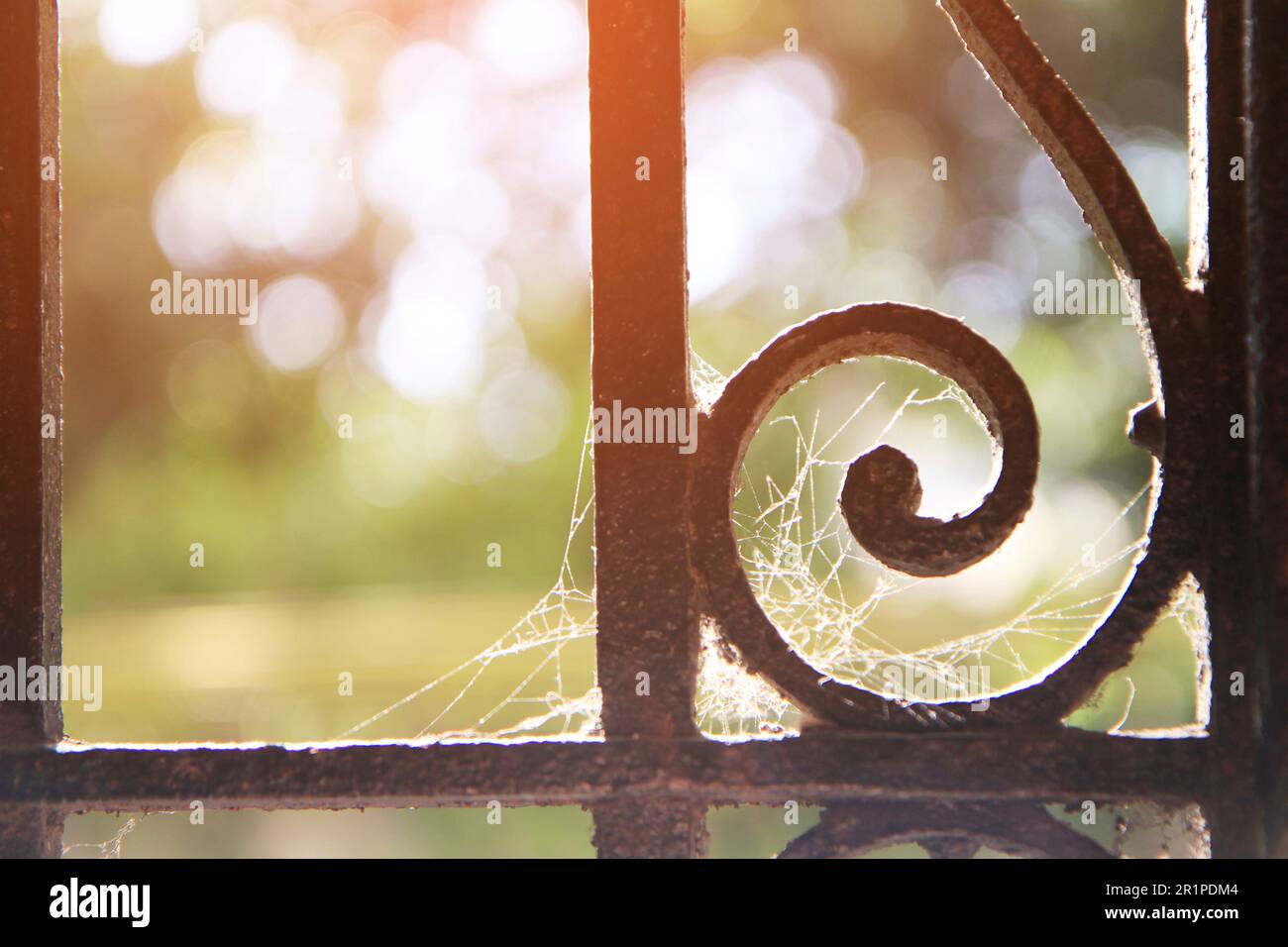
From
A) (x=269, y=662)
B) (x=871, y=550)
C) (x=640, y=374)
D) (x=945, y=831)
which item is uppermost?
(x=640, y=374)

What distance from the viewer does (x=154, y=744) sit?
890 millimetres

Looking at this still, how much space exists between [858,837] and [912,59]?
5.48 m

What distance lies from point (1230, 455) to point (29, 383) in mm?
1033

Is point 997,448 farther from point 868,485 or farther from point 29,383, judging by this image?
point 29,383

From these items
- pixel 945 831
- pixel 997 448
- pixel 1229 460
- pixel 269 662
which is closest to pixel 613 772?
pixel 945 831

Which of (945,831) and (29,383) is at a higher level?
(29,383)

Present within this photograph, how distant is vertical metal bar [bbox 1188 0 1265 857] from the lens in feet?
2.71

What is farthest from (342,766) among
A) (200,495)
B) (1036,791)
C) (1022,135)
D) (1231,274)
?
(200,495)

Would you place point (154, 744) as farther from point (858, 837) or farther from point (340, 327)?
point (340, 327)

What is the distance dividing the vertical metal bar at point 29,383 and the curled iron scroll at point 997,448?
0.58m

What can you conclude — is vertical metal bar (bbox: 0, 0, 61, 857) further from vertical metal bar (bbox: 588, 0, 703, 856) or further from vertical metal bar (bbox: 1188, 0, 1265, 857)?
vertical metal bar (bbox: 1188, 0, 1265, 857)

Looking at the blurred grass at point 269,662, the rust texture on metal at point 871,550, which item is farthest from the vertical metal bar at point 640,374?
the blurred grass at point 269,662

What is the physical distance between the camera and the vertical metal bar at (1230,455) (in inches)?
32.5

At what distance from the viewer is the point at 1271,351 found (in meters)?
0.82
